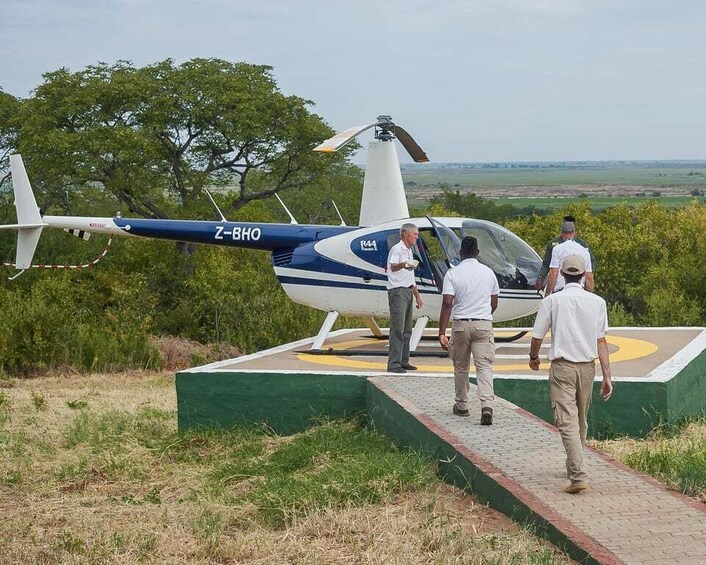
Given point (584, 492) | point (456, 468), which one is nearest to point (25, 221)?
point (456, 468)

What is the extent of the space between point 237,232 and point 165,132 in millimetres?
24316

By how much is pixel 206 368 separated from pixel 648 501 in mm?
6599

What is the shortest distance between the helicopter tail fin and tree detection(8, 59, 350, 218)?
61.8ft

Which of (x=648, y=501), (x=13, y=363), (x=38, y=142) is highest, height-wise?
(x=38, y=142)

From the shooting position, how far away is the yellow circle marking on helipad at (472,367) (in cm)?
1383

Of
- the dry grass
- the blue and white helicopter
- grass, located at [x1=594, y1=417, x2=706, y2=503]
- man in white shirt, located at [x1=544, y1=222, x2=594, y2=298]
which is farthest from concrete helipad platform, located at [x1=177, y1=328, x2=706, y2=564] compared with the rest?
man in white shirt, located at [x1=544, y1=222, x2=594, y2=298]

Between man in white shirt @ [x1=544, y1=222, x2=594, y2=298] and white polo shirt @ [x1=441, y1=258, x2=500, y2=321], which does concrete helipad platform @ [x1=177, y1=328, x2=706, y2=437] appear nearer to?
man in white shirt @ [x1=544, y1=222, x2=594, y2=298]

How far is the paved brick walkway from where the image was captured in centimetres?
689

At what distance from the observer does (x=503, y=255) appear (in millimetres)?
14906

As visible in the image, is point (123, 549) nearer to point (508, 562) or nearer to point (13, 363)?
point (508, 562)

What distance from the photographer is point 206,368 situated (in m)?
13.3

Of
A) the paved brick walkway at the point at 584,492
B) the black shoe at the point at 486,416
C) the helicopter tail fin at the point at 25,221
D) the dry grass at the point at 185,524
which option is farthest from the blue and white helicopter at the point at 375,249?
the black shoe at the point at 486,416

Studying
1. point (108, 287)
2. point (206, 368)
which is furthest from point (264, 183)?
point (206, 368)

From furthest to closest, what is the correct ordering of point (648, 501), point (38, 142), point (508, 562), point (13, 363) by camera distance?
1. point (38, 142)
2. point (13, 363)
3. point (648, 501)
4. point (508, 562)
